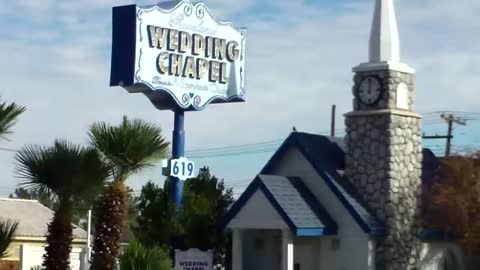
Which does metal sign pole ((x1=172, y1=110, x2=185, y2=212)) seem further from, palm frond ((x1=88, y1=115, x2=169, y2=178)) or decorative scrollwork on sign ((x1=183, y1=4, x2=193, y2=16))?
palm frond ((x1=88, y1=115, x2=169, y2=178))

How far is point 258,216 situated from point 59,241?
1278cm

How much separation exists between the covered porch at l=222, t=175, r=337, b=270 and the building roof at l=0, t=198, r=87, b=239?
1508 centimetres

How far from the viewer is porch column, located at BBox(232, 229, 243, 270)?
1383 inches

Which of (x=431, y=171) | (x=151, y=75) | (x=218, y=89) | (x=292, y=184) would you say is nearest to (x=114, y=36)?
(x=151, y=75)

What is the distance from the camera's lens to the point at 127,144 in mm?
22688

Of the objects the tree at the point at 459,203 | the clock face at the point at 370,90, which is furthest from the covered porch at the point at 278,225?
the tree at the point at 459,203

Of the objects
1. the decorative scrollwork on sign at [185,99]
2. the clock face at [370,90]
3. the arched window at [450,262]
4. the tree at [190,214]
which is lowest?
the arched window at [450,262]

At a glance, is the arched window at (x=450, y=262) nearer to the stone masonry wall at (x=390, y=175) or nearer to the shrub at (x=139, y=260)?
the stone masonry wall at (x=390, y=175)

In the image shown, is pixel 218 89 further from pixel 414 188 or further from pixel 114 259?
pixel 114 259

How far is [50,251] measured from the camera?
875 inches

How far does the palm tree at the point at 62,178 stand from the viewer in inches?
842

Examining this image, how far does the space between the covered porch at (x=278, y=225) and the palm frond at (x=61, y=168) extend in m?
12.5

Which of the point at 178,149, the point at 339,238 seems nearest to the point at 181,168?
the point at 178,149

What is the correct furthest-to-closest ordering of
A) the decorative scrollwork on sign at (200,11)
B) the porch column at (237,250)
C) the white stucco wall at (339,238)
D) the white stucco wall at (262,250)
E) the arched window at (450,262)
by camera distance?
the arched window at (450,262) < the white stucco wall at (262,250) < the porch column at (237,250) < the white stucco wall at (339,238) < the decorative scrollwork on sign at (200,11)
